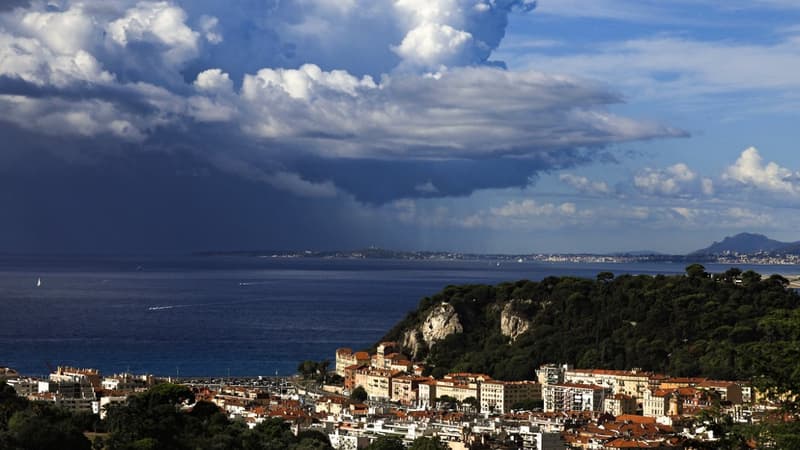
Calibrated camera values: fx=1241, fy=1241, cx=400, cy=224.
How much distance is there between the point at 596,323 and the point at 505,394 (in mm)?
14122

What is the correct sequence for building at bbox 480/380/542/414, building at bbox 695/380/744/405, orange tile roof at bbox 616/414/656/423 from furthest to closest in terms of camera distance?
building at bbox 480/380/542/414 < building at bbox 695/380/744/405 < orange tile roof at bbox 616/414/656/423

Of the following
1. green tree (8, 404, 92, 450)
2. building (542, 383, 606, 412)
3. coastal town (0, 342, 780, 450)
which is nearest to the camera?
green tree (8, 404, 92, 450)

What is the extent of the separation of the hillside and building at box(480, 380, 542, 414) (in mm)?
4908

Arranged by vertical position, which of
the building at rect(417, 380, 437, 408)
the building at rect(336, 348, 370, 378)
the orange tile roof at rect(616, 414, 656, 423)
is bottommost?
the building at rect(417, 380, 437, 408)

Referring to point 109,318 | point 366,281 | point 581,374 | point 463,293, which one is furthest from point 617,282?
point 366,281

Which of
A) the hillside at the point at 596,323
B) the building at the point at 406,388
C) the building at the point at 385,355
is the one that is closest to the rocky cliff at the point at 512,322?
the hillside at the point at 596,323

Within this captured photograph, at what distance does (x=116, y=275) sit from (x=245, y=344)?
110730mm

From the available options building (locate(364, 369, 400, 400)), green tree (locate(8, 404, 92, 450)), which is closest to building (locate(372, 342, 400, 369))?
building (locate(364, 369, 400, 400))

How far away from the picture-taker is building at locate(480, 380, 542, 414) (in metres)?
55.2

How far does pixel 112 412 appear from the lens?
38.1 metres

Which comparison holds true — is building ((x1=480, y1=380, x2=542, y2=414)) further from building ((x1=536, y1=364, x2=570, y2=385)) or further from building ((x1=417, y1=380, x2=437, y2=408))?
building ((x1=417, y1=380, x2=437, y2=408))

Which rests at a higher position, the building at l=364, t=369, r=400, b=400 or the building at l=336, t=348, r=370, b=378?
the building at l=336, t=348, r=370, b=378

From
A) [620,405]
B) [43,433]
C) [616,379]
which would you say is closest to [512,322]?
[616,379]

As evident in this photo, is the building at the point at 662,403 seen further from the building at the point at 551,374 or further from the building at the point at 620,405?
the building at the point at 551,374
